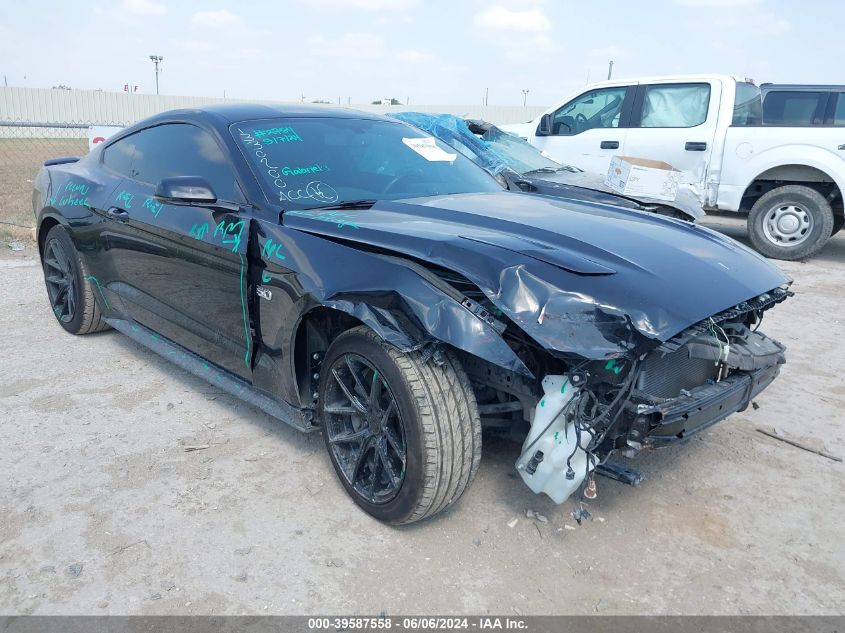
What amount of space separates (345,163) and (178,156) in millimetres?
943

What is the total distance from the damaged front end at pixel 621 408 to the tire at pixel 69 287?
128 inches

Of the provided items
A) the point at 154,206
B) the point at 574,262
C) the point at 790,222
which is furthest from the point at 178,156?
the point at 790,222

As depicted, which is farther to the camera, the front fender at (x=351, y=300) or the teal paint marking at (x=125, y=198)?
the teal paint marking at (x=125, y=198)

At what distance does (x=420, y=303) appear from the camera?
91.7 inches

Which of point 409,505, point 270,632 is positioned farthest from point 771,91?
point 270,632

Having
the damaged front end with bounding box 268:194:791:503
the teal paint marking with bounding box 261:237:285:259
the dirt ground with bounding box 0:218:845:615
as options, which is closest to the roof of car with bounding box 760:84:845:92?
the dirt ground with bounding box 0:218:845:615

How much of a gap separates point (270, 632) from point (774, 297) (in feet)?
7.67

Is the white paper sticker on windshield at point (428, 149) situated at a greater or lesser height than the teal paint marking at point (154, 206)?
greater

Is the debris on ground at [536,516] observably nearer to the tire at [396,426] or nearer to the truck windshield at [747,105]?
the tire at [396,426]

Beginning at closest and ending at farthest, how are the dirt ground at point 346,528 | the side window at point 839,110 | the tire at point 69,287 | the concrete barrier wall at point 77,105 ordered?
the dirt ground at point 346,528
the tire at point 69,287
the side window at point 839,110
the concrete barrier wall at point 77,105

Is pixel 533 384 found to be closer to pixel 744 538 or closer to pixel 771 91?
pixel 744 538

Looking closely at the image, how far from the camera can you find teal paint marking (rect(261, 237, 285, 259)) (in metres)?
2.82

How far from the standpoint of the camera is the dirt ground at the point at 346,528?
7.67 ft

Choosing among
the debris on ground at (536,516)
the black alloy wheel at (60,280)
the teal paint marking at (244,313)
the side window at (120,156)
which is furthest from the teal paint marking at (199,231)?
the debris on ground at (536,516)
